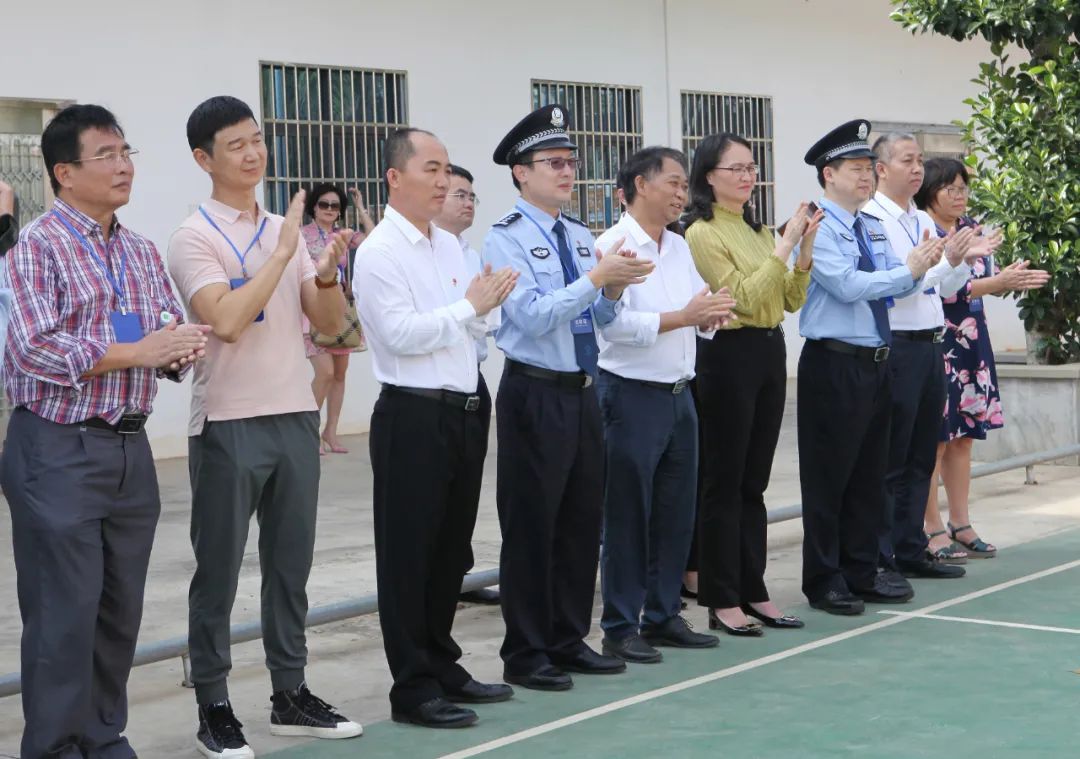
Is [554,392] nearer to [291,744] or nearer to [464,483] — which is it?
[464,483]

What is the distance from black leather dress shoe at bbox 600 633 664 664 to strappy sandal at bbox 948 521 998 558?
7.53ft

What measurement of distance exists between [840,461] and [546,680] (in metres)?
1.69

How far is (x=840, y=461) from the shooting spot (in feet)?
20.1

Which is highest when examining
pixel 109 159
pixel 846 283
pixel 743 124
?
pixel 743 124

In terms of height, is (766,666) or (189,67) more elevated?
(189,67)

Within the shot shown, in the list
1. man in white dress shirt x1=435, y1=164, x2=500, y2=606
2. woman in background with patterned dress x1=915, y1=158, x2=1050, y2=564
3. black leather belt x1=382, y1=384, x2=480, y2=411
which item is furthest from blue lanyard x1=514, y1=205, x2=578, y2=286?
woman in background with patterned dress x1=915, y1=158, x2=1050, y2=564

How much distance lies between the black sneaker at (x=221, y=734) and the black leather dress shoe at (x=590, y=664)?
1.20 metres

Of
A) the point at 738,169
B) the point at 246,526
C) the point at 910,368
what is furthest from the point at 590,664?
the point at 910,368

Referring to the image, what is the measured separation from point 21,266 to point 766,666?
2.71 m

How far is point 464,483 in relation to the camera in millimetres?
4785

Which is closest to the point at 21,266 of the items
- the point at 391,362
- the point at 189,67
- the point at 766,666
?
the point at 391,362

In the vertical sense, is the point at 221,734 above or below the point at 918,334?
below

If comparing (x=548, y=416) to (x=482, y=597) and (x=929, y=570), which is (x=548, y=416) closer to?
(x=482, y=597)

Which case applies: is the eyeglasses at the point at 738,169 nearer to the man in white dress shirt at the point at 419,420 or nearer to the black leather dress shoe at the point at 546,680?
the man in white dress shirt at the point at 419,420
